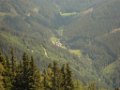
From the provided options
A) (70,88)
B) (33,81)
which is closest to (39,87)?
(33,81)

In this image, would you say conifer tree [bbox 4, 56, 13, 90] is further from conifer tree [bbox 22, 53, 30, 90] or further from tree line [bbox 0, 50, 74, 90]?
conifer tree [bbox 22, 53, 30, 90]

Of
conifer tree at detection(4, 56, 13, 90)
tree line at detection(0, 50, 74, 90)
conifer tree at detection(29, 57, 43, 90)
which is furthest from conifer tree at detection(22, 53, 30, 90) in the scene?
conifer tree at detection(4, 56, 13, 90)

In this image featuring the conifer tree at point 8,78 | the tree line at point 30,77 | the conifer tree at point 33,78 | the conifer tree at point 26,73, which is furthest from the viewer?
the conifer tree at point 8,78

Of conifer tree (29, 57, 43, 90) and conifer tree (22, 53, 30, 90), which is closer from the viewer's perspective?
conifer tree (29, 57, 43, 90)

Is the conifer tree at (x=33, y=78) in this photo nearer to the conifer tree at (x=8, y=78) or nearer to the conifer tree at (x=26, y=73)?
the conifer tree at (x=26, y=73)

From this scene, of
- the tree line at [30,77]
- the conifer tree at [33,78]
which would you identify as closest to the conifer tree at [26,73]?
the tree line at [30,77]

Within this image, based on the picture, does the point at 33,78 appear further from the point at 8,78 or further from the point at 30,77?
the point at 8,78

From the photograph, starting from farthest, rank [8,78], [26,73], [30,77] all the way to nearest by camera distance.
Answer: [8,78]
[26,73]
[30,77]

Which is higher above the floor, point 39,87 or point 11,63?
point 11,63

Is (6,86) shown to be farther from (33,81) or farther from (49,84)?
(49,84)

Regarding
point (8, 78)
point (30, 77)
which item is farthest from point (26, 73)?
point (8, 78)

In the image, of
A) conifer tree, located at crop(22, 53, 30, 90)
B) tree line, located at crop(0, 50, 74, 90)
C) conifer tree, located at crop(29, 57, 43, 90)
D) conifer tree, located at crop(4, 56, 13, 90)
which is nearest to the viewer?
conifer tree, located at crop(29, 57, 43, 90)
